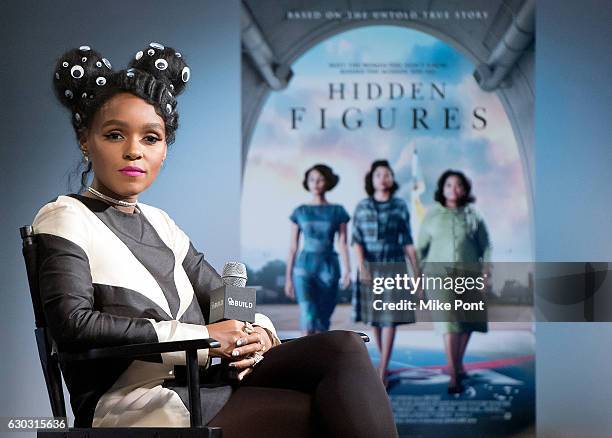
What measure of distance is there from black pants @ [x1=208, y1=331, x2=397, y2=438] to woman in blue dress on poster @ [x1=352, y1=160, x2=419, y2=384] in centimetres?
280

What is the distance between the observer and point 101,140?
7.79ft

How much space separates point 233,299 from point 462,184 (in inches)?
116

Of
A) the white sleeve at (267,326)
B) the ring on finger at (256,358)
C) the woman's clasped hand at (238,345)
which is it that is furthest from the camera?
the white sleeve at (267,326)

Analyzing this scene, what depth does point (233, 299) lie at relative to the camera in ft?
Answer: 7.64

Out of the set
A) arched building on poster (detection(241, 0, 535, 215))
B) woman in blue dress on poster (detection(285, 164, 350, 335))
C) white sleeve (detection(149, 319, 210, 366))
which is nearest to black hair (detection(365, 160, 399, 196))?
woman in blue dress on poster (detection(285, 164, 350, 335))

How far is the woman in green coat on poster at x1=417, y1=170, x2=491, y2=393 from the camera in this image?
5.10 metres

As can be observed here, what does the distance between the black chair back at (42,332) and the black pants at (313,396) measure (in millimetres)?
398

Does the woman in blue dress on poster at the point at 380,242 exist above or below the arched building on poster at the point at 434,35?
below

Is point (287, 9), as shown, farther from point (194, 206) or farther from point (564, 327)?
point (564, 327)

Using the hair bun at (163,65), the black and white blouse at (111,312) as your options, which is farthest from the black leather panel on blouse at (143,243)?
the hair bun at (163,65)

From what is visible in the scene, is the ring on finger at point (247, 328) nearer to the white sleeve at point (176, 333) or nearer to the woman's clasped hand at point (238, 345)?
the woman's clasped hand at point (238, 345)

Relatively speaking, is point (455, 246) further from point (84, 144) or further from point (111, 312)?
point (111, 312)

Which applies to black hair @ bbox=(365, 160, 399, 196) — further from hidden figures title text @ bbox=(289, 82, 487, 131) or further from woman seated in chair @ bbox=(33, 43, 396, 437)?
woman seated in chair @ bbox=(33, 43, 396, 437)

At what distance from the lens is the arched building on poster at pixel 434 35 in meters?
5.10
